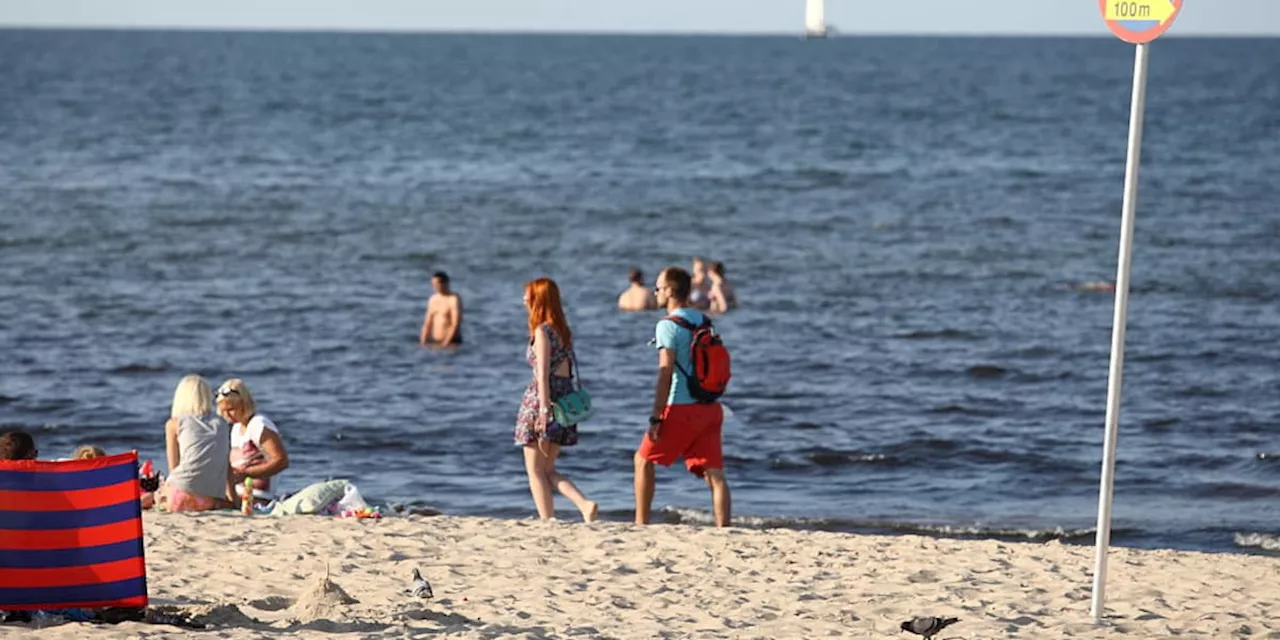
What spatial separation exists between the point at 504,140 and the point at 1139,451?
138 ft

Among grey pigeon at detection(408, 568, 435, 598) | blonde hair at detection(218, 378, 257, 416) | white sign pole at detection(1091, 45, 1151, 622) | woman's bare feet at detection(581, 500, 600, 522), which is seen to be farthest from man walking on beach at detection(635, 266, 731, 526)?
white sign pole at detection(1091, 45, 1151, 622)

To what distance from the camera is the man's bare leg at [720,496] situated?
931 cm

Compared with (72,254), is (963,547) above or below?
below

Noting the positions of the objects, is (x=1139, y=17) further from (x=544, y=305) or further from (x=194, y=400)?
(x=194, y=400)

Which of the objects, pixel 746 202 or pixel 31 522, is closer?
pixel 31 522

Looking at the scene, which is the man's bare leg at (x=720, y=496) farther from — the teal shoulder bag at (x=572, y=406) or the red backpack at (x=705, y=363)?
the teal shoulder bag at (x=572, y=406)

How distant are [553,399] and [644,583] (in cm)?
143

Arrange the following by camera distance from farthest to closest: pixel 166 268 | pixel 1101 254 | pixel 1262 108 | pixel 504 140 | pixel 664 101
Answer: pixel 664 101
pixel 1262 108
pixel 504 140
pixel 1101 254
pixel 166 268

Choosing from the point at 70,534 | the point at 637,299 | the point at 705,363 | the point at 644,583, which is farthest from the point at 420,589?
the point at 637,299

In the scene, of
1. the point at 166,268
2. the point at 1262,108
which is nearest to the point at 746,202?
the point at 166,268

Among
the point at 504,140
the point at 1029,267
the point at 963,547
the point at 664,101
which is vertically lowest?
the point at 963,547

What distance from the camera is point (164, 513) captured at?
9.14 m

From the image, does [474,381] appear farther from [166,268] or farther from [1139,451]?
[166,268]

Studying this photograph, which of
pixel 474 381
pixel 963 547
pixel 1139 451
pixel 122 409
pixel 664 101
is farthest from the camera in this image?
pixel 664 101
